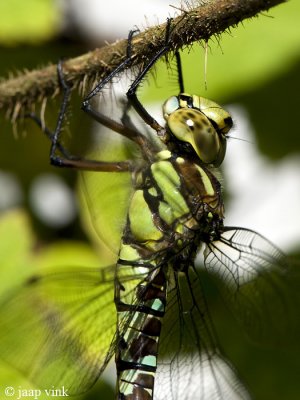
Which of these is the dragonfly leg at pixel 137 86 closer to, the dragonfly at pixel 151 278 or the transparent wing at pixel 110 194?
the dragonfly at pixel 151 278

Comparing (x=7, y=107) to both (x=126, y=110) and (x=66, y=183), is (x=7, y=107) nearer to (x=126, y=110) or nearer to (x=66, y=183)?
(x=126, y=110)

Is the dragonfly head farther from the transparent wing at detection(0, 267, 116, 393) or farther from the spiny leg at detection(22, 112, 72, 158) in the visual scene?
the transparent wing at detection(0, 267, 116, 393)

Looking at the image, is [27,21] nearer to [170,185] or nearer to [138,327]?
[170,185]

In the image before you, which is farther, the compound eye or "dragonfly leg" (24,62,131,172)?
"dragonfly leg" (24,62,131,172)

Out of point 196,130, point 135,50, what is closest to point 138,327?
point 196,130

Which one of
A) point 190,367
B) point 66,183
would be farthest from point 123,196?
point 66,183

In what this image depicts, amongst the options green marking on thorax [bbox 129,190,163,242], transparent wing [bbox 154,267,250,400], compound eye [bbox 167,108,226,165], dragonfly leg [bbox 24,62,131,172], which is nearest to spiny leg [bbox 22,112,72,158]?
dragonfly leg [bbox 24,62,131,172]
